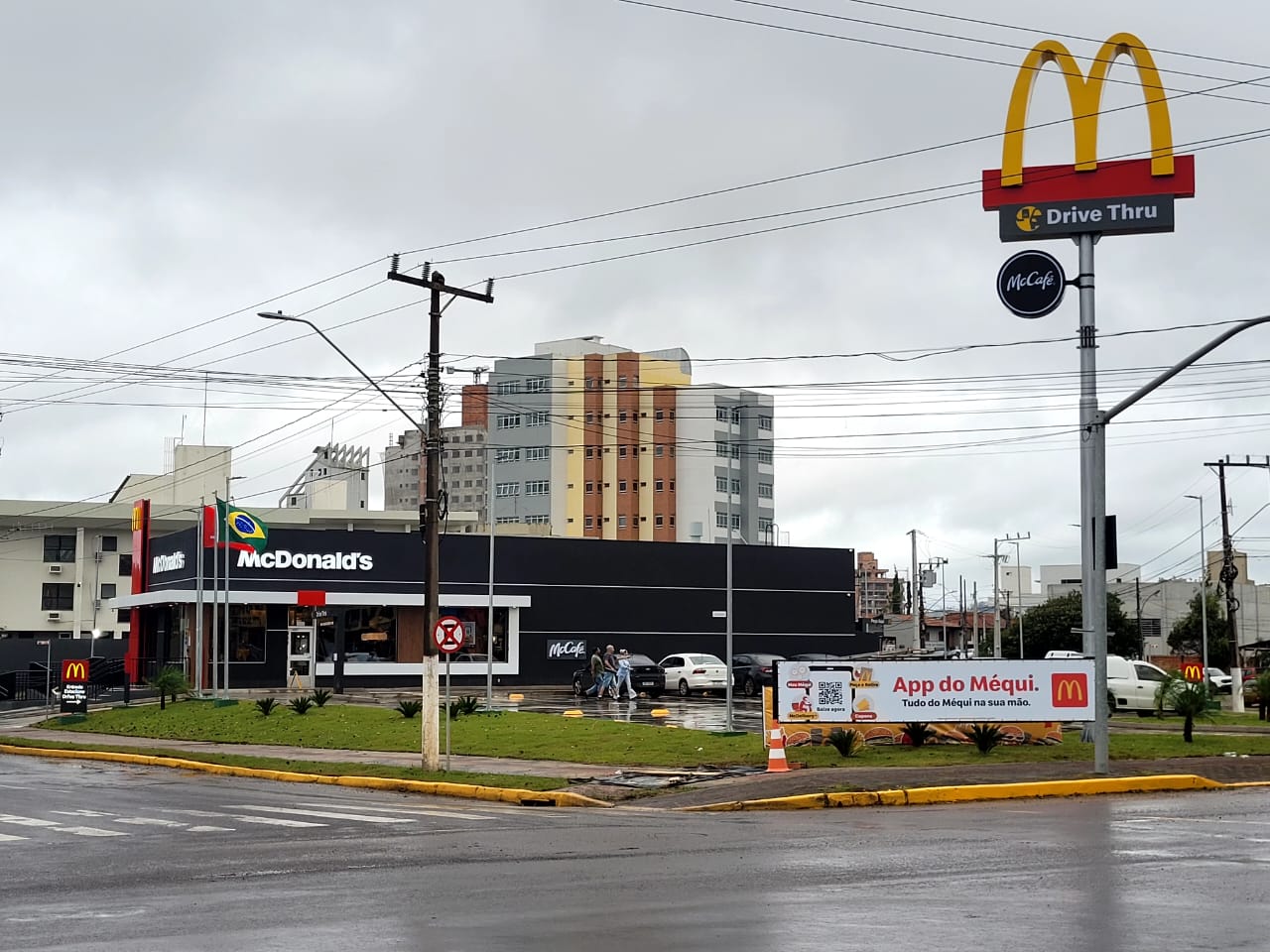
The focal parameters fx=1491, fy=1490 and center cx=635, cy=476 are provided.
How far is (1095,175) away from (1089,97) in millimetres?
1872

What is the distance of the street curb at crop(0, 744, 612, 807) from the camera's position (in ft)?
72.0

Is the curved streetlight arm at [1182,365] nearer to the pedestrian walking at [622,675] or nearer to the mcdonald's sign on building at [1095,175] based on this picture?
the mcdonald's sign on building at [1095,175]

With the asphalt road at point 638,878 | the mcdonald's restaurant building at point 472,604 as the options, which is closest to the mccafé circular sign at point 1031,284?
the asphalt road at point 638,878

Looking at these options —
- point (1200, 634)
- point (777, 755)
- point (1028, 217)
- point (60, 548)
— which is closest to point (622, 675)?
point (1028, 217)

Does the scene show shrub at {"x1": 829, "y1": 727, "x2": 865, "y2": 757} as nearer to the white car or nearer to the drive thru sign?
the drive thru sign

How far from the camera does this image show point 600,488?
137375 mm

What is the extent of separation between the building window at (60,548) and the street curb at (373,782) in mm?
61800

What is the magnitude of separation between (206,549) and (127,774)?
28677mm

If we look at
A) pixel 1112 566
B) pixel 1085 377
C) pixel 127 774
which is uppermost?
pixel 1085 377

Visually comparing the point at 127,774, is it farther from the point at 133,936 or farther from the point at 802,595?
the point at 802,595

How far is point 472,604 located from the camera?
6047 centimetres

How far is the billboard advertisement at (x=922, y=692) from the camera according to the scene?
87.1 ft

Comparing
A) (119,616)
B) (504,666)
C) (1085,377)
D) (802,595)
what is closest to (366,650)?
(504,666)

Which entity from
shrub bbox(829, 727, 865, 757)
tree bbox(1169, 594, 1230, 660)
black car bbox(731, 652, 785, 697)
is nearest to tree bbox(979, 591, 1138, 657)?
tree bbox(1169, 594, 1230, 660)
